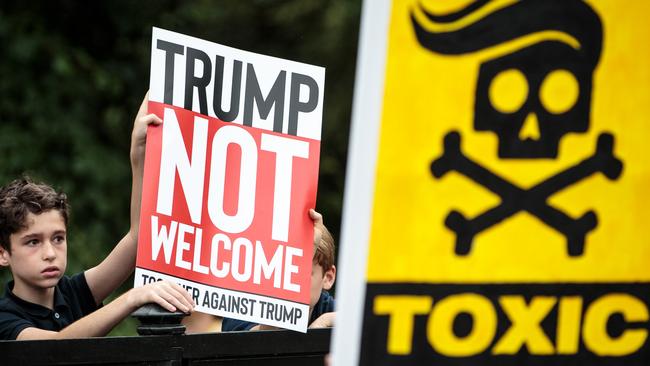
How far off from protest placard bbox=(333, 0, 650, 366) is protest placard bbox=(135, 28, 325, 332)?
5.72 feet

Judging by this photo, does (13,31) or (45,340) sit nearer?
(45,340)

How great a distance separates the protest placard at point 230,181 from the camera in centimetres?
376

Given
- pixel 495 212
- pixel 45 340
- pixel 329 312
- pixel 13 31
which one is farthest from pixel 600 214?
pixel 13 31

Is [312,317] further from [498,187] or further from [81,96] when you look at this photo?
[81,96]

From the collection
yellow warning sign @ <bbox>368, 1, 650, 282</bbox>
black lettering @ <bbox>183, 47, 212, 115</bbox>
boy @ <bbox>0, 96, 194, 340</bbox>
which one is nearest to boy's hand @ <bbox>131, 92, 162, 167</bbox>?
boy @ <bbox>0, 96, 194, 340</bbox>

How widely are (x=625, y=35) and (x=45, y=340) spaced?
1.68m

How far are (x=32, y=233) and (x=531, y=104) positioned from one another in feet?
6.67

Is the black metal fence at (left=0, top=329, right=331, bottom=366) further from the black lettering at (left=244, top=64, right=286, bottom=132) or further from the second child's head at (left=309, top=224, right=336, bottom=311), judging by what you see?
the black lettering at (left=244, top=64, right=286, bottom=132)

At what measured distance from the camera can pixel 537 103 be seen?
85.7 inches

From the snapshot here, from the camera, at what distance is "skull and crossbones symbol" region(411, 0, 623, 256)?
2.12 m

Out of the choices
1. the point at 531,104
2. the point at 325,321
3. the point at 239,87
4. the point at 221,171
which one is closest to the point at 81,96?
the point at 325,321

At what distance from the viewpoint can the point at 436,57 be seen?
83.3 inches

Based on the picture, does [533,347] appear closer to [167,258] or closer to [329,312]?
[167,258]

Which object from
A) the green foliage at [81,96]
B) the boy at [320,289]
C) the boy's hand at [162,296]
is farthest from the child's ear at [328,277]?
the green foliage at [81,96]
